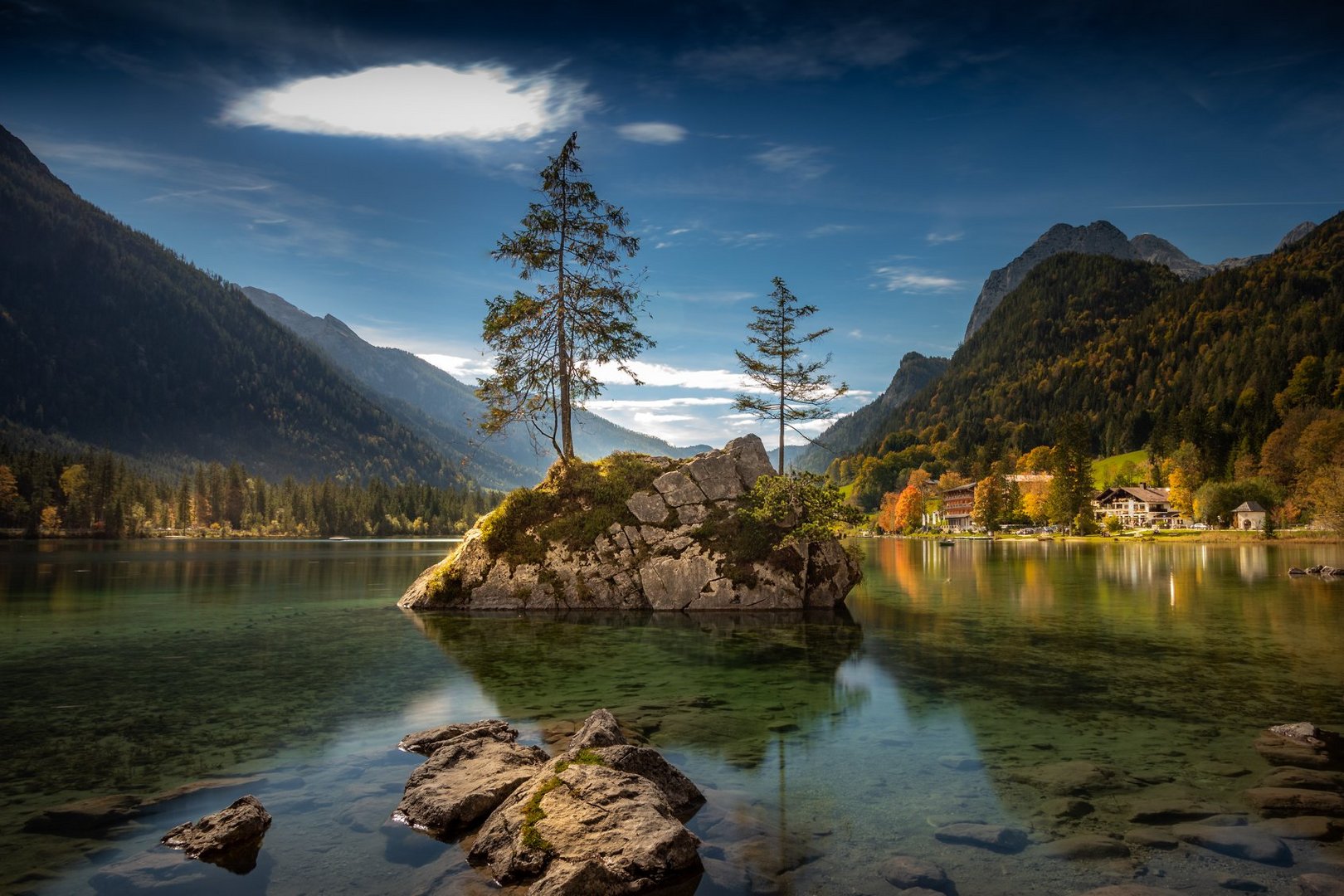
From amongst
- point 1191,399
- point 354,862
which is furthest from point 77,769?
point 1191,399

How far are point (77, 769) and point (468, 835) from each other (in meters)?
7.64

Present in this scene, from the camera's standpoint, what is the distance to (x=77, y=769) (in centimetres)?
1245

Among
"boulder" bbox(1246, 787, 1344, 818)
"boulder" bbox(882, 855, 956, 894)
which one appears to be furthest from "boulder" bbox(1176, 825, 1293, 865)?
"boulder" bbox(882, 855, 956, 894)

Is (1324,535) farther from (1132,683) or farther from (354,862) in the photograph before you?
(354,862)

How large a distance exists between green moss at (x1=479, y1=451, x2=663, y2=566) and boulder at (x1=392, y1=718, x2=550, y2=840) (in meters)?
23.3

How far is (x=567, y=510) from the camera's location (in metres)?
38.0

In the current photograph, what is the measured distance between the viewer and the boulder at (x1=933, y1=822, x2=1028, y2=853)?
368 inches

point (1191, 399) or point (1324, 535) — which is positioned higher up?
point (1191, 399)

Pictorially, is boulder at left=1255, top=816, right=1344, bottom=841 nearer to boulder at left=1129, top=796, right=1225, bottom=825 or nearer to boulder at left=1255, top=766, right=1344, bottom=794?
boulder at left=1129, top=796, right=1225, bottom=825

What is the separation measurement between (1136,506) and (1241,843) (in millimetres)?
188916

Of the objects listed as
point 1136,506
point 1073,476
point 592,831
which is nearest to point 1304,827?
point 592,831

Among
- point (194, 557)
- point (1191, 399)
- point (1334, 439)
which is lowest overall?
point (194, 557)

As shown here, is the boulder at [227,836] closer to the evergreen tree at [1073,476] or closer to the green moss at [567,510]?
the green moss at [567,510]

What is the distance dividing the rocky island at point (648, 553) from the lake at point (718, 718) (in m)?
2.37
